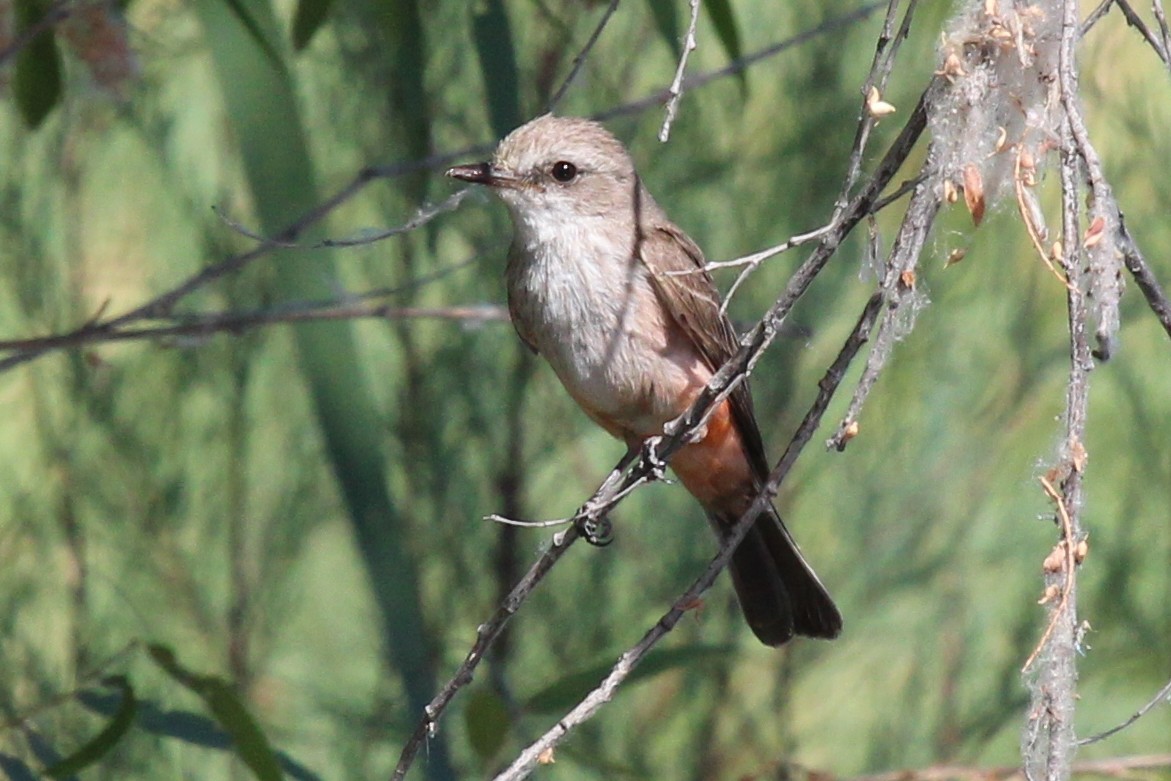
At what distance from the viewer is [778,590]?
3.37 meters

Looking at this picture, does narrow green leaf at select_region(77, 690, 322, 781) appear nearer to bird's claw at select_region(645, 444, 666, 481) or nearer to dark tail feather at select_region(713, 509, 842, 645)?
bird's claw at select_region(645, 444, 666, 481)

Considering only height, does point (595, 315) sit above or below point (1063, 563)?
above

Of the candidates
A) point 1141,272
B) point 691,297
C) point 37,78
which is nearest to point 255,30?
point 37,78

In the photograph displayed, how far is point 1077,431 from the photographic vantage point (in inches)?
57.6

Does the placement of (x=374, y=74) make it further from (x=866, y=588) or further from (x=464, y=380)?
(x=866, y=588)

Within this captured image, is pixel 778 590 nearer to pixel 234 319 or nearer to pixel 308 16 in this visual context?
pixel 234 319

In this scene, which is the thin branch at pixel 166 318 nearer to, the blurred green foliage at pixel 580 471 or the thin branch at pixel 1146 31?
the blurred green foliage at pixel 580 471

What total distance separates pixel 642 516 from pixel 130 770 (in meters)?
1.46

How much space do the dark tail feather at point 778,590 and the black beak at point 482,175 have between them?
0.89 metres

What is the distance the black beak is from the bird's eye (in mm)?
105

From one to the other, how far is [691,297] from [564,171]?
35 cm

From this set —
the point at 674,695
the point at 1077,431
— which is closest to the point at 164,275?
the point at 674,695

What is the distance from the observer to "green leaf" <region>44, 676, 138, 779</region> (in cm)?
257

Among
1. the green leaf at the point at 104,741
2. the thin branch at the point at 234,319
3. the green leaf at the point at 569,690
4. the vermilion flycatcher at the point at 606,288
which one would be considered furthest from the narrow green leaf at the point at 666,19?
the green leaf at the point at 104,741
